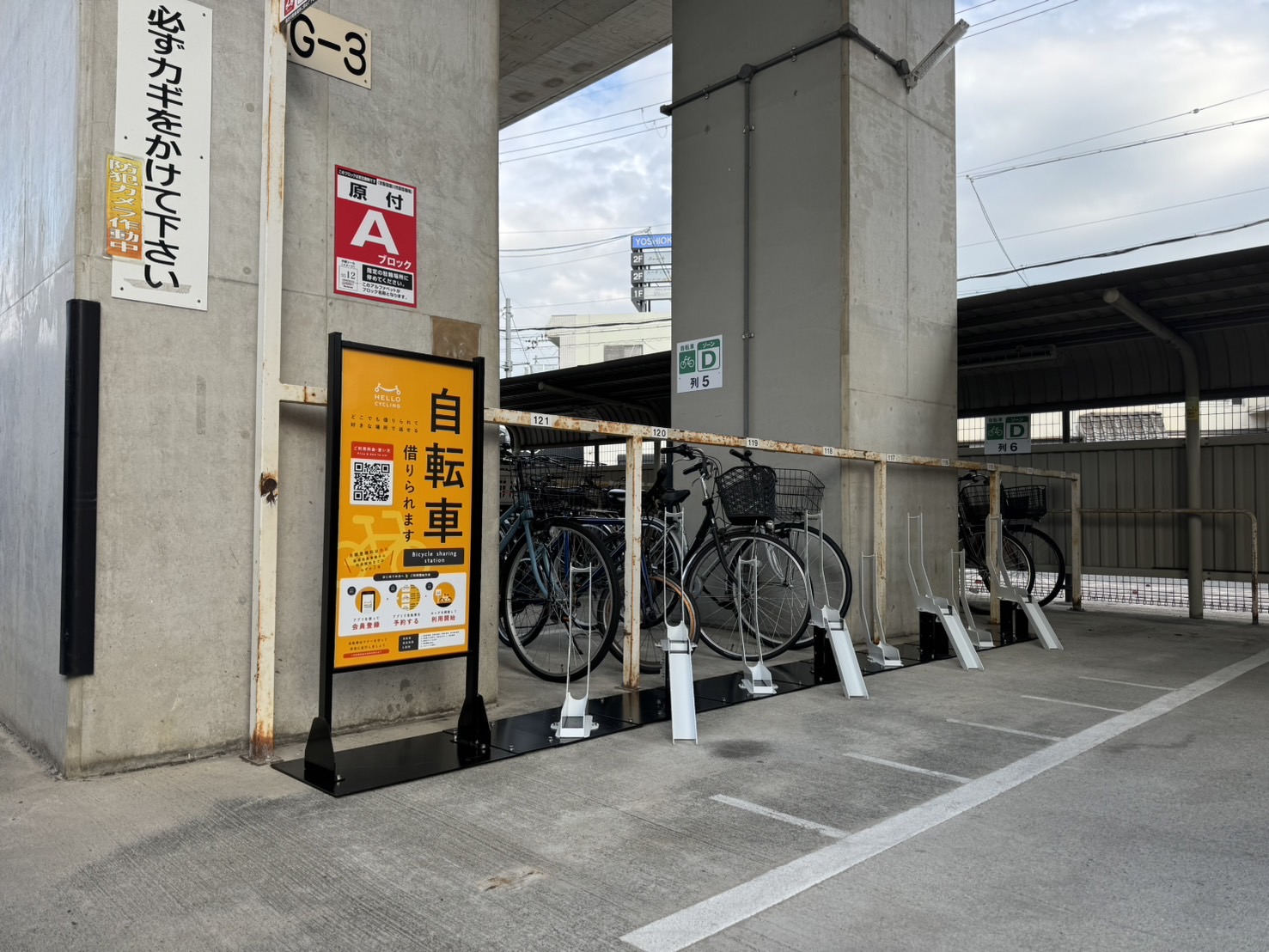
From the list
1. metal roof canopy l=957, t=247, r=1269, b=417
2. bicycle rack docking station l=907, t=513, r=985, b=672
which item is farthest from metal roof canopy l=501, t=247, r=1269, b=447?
bicycle rack docking station l=907, t=513, r=985, b=672

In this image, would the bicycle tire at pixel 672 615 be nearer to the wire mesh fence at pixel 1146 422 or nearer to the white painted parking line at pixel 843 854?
the white painted parking line at pixel 843 854

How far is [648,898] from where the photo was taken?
78.5 inches

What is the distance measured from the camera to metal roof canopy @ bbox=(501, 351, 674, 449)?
9.96 m

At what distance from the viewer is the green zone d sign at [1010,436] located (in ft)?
29.0

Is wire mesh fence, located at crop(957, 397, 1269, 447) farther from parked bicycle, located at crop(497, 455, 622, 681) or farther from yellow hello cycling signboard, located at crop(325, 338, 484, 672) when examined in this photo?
yellow hello cycling signboard, located at crop(325, 338, 484, 672)

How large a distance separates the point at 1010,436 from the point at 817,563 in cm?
434

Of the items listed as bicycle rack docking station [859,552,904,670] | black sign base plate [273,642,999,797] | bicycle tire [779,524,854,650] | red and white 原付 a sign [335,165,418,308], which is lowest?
black sign base plate [273,642,999,797]

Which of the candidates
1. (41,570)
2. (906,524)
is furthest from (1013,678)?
(41,570)

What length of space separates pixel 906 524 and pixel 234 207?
4.76 metres

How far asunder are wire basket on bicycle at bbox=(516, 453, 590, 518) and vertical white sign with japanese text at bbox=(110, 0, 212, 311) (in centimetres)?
194

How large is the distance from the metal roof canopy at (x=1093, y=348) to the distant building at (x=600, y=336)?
153 feet

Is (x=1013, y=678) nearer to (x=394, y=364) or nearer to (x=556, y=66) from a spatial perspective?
(x=394, y=364)

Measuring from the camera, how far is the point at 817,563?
18.7 ft

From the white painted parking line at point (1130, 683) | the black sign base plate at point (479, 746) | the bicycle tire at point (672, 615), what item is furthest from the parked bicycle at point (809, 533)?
the white painted parking line at point (1130, 683)
